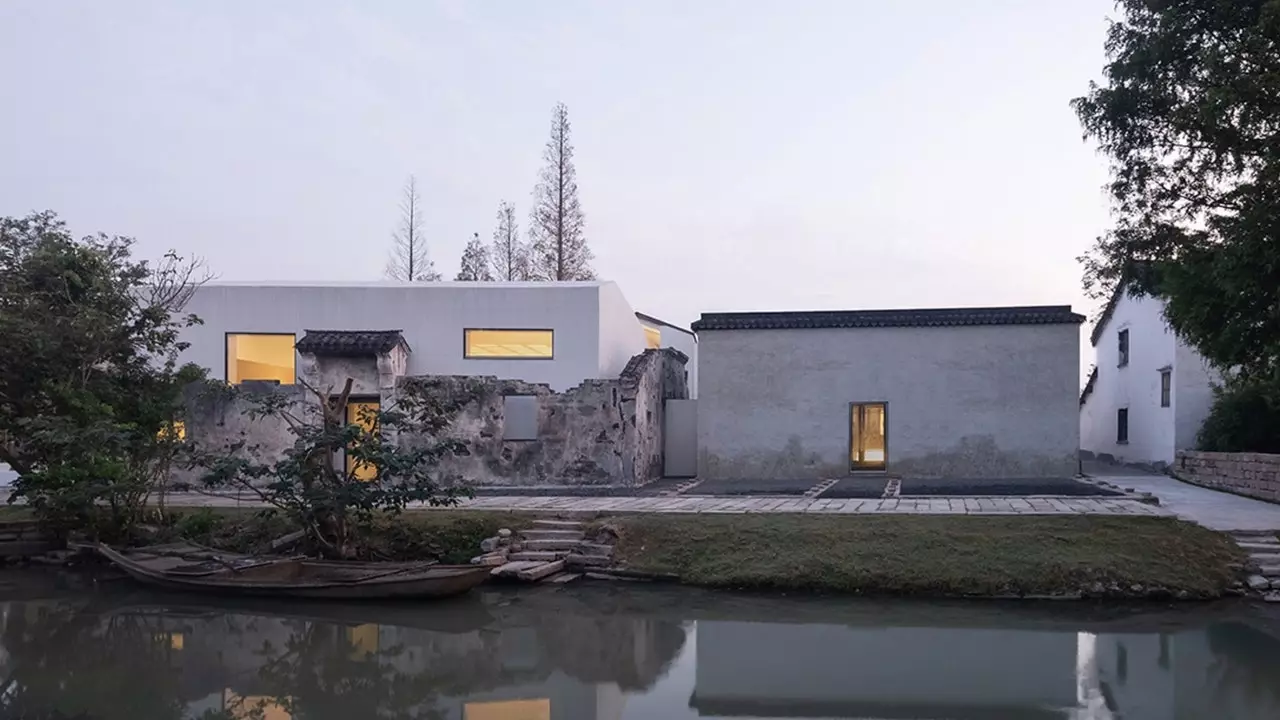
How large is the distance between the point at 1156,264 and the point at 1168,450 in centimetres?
927

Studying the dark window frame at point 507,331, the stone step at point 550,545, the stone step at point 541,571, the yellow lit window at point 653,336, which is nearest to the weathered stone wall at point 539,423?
the dark window frame at point 507,331

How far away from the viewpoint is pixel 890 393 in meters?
17.3

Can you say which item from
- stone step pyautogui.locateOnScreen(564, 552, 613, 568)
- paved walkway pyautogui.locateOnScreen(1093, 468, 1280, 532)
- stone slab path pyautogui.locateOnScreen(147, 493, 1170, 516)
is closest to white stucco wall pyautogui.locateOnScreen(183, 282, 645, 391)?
stone slab path pyautogui.locateOnScreen(147, 493, 1170, 516)

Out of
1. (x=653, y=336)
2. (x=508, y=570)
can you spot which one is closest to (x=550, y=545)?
(x=508, y=570)

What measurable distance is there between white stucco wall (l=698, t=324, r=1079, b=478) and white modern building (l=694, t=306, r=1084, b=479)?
2 centimetres

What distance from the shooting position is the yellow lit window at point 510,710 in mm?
6596

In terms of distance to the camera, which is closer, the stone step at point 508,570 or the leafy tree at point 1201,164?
the leafy tree at point 1201,164

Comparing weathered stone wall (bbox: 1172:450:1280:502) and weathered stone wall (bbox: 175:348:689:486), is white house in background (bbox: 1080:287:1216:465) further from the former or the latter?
weathered stone wall (bbox: 175:348:689:486)

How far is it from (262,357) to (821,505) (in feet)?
34.0

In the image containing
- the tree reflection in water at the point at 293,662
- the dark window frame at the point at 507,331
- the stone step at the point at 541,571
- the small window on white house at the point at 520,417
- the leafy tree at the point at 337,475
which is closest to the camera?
the tree reflection in water at the point at 293,662

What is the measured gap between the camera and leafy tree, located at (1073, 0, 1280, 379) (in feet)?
29.4

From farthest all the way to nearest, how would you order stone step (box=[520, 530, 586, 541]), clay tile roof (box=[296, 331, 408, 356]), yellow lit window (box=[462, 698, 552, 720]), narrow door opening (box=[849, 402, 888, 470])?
narrow door opening (box=[849, 402, 888, 470]), clay tile roof (box=[296, 331, 408, 356]), stone step (box=[520, 530, 586, 541]), yellow lit window (box=[462, 698, 552, 720])

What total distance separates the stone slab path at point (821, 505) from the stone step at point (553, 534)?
0.58 meters

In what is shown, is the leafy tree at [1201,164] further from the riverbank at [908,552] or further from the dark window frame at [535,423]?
the dark window frame at [535,423]
